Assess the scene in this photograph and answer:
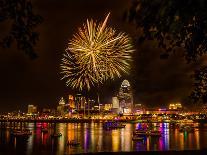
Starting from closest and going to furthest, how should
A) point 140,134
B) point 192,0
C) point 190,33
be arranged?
1. point 192,0
2. point 190,33
3. point 140,134

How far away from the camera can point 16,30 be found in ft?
23.9

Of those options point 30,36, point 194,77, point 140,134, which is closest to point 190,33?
point 194,77

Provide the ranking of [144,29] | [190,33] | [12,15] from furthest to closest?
[190,33], [12,15], [144,29]

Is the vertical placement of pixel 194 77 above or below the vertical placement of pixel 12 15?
below

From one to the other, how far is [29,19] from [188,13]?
292cm

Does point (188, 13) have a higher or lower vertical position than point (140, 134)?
higher

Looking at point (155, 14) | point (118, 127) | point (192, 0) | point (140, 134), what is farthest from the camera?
point (118, 127)

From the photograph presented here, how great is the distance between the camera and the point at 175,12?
585 centimetres

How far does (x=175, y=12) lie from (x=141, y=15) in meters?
0.52

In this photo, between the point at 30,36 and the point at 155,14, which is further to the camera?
the point at 30,36

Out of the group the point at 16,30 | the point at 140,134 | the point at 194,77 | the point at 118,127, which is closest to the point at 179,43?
the point at 194,77

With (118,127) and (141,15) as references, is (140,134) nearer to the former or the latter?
(118,127)

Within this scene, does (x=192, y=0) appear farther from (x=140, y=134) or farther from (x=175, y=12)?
(x=140, y=134)

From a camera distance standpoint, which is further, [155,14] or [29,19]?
[29,19]
